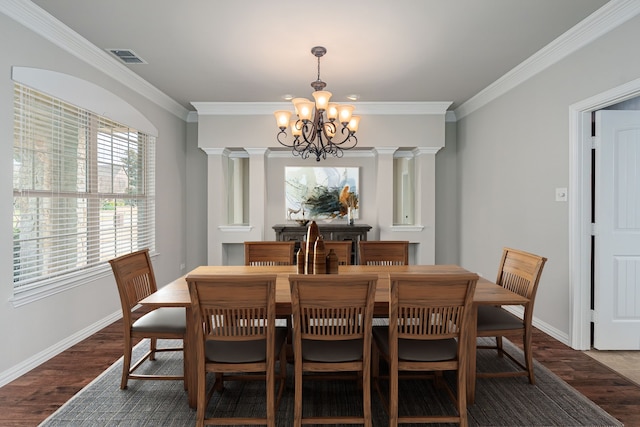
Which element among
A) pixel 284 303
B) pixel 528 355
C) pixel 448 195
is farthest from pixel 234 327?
pixel 448 195

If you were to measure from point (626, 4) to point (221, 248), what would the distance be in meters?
4.85

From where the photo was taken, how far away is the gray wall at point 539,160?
2.91 meters

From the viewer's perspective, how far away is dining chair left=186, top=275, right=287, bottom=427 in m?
1.87

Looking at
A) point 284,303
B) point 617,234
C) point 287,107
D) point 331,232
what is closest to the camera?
point 284,303

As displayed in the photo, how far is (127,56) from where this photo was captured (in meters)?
3.56

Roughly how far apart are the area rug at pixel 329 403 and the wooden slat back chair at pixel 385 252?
1.05 meters

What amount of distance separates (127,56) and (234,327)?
9.57 ft

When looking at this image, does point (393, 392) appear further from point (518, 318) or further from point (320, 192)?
point (320, 192)

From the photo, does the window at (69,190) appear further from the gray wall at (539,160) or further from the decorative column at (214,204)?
the gray wall at (539,160)

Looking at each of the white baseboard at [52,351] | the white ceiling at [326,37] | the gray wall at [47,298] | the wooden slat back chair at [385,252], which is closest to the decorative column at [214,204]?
the gray wall at [47,298]

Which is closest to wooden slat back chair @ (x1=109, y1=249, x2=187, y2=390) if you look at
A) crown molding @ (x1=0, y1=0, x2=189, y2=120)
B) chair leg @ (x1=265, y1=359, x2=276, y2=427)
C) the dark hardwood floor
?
the dark hardwood floor

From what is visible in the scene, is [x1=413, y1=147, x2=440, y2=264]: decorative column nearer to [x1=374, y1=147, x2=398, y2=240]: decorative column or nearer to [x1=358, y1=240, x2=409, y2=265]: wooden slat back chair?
[x1=374, y1=147, x2=398, y2=240]: decorative column

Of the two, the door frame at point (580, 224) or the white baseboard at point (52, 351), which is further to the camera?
the door frame at point (580, 224)

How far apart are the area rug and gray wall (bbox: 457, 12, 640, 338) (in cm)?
118
